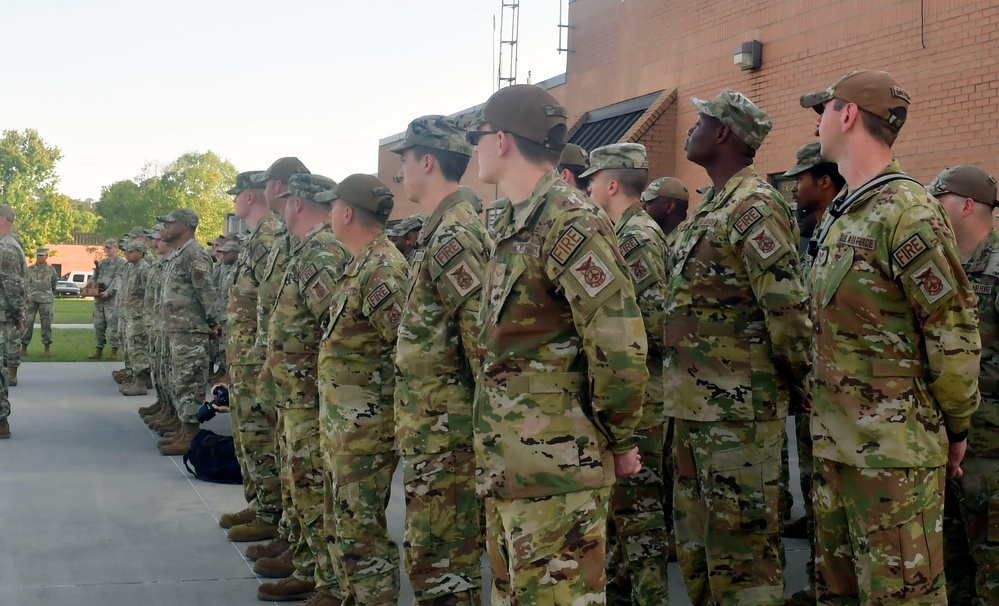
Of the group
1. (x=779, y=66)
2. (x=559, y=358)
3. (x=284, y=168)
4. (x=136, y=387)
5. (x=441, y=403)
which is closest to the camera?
(x=559, y=358)

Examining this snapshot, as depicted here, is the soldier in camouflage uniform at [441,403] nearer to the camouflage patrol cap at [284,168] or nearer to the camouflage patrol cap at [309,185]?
the camouflage patrol cap at [309,185]

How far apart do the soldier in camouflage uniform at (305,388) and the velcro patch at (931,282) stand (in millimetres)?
2911

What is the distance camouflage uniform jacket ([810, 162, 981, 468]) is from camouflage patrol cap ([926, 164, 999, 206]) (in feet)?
5.05

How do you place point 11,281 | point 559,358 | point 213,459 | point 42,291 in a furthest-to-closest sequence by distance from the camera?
point 42,291 → point 11,281 → point 213,459 → point 559,358

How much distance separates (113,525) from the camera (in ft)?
23.3

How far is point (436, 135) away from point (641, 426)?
1.80m

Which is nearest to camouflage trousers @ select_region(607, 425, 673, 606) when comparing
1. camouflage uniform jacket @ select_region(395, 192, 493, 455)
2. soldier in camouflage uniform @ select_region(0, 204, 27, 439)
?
camouflage uniform jacket @ select_region(395, 192, 493, 455)

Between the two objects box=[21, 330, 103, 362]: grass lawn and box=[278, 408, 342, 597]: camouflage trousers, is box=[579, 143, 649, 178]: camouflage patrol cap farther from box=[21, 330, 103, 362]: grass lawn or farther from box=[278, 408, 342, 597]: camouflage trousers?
box=[21, 330, 103, 362]: grass lawn

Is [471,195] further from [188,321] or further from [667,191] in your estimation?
[188,321]

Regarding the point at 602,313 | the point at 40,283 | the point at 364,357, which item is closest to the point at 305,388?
the point at 364,357

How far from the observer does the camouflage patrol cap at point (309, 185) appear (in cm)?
571

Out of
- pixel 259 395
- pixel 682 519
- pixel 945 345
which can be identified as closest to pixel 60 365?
pixel 259 395

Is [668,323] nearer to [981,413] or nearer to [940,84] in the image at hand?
[981,413]

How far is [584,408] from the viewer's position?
3191mm
